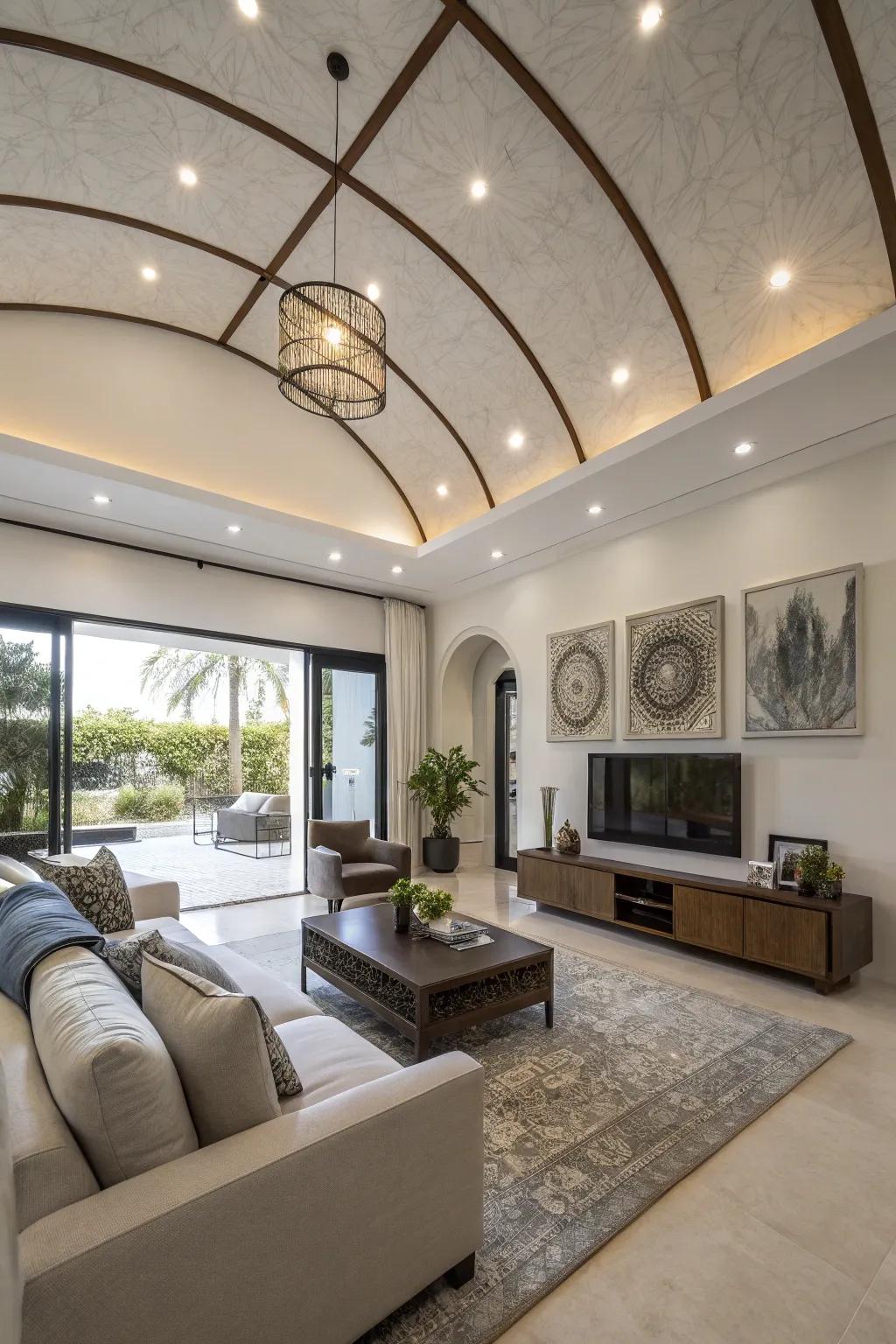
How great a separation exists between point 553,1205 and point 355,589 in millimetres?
5887

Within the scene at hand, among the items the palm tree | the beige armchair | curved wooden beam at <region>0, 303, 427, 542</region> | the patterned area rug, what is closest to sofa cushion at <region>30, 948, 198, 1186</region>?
the patterned area rug

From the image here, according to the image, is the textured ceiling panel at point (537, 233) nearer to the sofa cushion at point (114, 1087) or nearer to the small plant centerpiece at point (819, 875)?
the small plant centerpiece at point (819, 875)

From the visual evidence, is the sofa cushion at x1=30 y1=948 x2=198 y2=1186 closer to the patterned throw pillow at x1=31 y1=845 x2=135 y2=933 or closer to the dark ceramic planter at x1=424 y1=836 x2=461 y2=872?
the patterned throw pillow at x1=31 y1=845 x2=135 y2=933

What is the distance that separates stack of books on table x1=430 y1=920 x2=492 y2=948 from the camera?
3201mm

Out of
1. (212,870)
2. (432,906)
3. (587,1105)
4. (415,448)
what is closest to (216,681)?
(212,870)

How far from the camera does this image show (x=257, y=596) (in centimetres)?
644

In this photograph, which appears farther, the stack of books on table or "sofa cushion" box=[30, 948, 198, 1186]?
the stack of books on table

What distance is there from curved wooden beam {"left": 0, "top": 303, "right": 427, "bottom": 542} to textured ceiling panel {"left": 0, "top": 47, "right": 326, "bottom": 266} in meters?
0.88

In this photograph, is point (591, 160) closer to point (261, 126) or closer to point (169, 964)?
point (261, 126)

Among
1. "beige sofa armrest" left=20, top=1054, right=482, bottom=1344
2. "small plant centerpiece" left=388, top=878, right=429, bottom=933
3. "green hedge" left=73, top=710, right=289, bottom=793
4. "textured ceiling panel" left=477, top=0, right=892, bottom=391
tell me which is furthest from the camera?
"green hedge" left=73, top=710, right=289, bottom=793

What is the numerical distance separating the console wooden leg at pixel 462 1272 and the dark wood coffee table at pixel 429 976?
992 millimetres

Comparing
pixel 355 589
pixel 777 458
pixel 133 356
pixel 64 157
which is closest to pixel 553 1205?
pixel 777 458

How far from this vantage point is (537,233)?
367 centimetres

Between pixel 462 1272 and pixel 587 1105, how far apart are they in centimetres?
96
